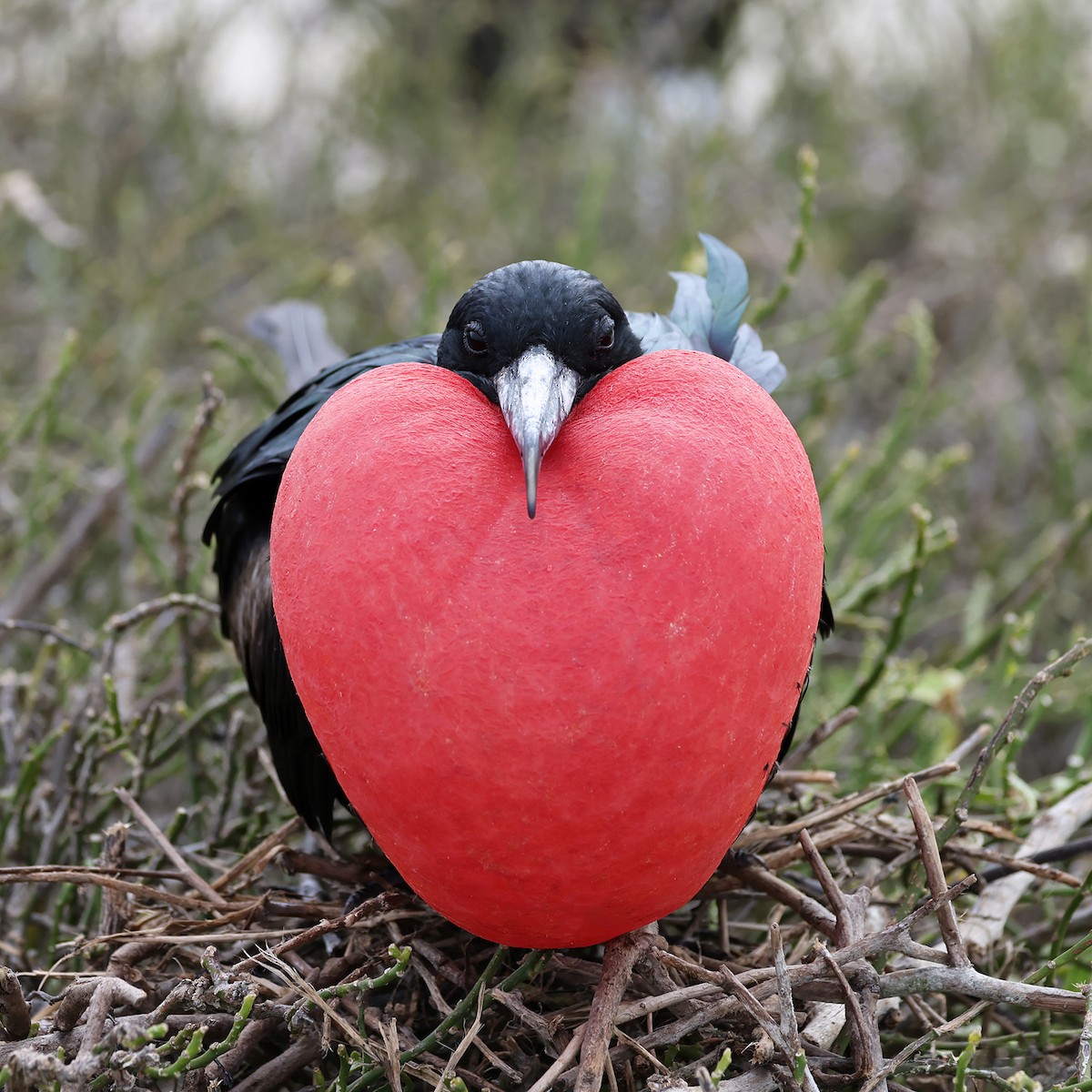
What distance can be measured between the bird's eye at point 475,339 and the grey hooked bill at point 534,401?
6cm

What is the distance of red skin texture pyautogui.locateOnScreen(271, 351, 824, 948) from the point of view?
0.88m

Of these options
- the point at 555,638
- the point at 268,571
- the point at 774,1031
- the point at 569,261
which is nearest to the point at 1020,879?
the point at 774,1031

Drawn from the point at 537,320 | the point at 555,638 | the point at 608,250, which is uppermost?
the point at 537,320

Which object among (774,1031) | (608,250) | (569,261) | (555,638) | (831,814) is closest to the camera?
(555,638)

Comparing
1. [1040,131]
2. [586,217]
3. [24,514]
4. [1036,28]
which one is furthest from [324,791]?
[1036,28]

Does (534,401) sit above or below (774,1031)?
above

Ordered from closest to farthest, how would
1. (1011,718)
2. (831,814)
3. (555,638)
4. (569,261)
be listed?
(555,638) < (1011,718) < (831,814) < (569,261)

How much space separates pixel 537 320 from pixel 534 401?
0.52 ft

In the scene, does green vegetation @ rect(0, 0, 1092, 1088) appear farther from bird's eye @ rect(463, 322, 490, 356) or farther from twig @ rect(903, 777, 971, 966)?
bird's eye @ rect(463, 322, 490, 356)

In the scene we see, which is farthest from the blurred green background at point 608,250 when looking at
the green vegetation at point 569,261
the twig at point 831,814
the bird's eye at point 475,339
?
the bird's eye at point 475,339

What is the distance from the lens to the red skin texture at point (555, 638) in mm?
882

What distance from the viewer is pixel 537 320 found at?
1142 mm

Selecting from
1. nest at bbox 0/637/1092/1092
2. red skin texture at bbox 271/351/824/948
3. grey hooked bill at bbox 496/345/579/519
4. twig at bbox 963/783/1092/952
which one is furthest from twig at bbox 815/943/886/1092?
grey hooked bill at bbox 496/345/579/519

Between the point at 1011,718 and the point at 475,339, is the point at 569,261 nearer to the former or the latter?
the point at 475,339
